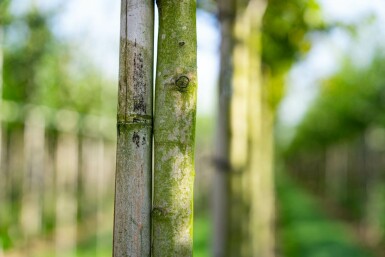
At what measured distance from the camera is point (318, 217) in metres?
15.6

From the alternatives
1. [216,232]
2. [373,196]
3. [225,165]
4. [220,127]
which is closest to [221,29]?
[220,127]

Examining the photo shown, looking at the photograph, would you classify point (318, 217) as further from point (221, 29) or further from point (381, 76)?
point (221, 29)

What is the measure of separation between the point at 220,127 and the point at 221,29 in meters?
0.96

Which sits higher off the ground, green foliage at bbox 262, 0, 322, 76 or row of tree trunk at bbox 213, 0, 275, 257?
green foliage at bbox 262, 0, 322, 76

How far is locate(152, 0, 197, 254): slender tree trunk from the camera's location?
1691 mm

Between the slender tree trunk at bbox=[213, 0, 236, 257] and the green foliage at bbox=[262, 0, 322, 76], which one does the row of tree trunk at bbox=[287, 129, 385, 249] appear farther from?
the slender tree trunk at bbox=[213, 0, 236, 257]

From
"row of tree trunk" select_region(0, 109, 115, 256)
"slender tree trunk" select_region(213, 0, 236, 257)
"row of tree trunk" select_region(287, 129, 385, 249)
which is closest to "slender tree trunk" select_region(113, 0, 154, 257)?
"slender tree trunk" select_region(213, 0, 236, 257)

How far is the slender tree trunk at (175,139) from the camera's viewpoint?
1691 mm

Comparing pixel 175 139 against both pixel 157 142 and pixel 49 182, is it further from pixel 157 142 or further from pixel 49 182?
pixel 49 182

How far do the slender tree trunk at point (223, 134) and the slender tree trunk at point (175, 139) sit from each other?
3382 millimetres

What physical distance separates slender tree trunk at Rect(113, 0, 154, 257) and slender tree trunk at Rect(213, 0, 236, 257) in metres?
3.41

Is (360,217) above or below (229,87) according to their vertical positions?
below

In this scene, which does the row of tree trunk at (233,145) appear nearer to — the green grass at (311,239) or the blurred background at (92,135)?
the blurred background at (92,135)

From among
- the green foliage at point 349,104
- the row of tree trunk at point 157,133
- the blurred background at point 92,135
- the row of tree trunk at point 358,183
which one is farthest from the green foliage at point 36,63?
the row of tree trunk at point 358,183
